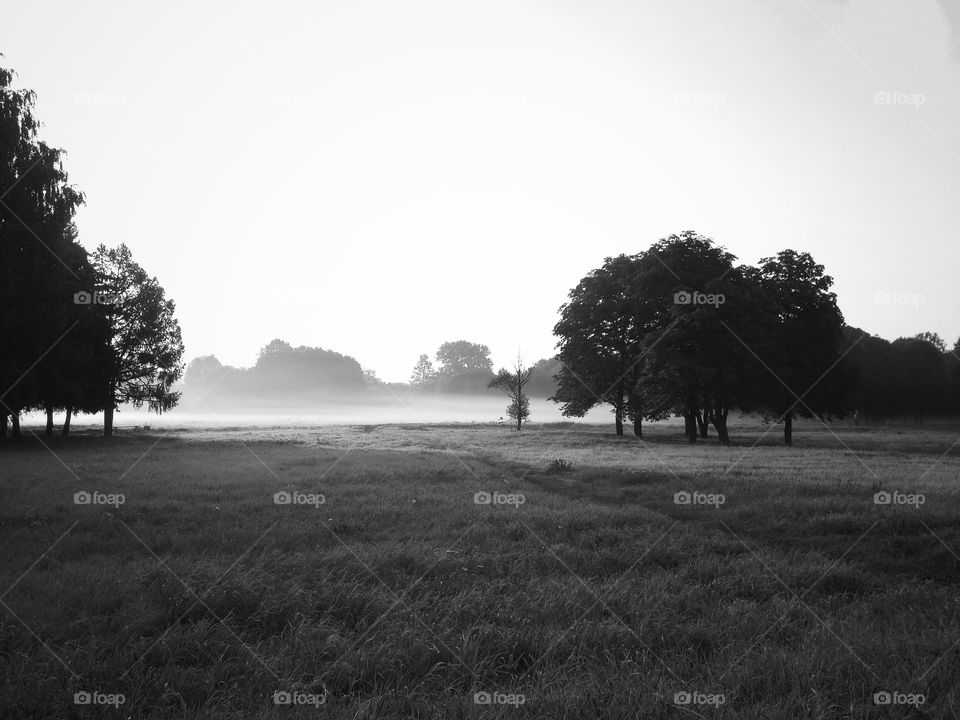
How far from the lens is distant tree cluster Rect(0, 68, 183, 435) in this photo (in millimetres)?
20297

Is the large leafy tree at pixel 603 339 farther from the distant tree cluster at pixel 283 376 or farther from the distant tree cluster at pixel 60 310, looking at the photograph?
the distant tree cluster at pixel 283 376

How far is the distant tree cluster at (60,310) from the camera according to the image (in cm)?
2030

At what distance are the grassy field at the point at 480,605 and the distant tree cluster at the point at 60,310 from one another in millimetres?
12590

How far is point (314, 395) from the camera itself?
15238 cm

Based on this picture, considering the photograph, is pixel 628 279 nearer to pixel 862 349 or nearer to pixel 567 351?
pixel 567 351

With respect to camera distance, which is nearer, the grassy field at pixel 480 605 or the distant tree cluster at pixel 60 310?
the grassy field at pixel 480 605

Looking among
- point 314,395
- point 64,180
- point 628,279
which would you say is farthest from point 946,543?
point 314,395

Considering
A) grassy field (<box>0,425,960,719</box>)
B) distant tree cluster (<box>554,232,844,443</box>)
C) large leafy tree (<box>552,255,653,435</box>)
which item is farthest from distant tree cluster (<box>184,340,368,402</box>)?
grassy field (<box>0,425,960,719</box>)

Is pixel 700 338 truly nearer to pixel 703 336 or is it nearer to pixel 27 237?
pixel 703 336

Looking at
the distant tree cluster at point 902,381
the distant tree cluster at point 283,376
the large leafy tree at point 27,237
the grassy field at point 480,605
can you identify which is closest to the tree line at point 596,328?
the large leafy tree at point 27,237

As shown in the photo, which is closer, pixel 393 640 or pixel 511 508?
pixel 393 640

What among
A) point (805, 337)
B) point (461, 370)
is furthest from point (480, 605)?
point (461, 370)

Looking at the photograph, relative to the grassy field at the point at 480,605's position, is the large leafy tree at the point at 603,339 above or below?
above

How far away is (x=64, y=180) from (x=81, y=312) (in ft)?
44.9
